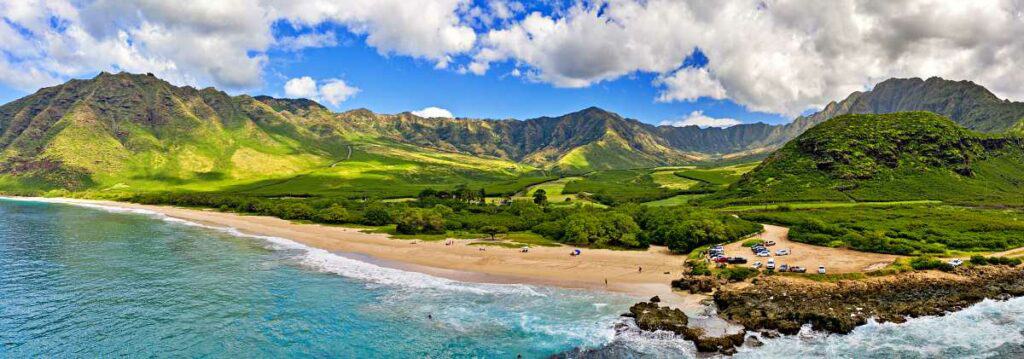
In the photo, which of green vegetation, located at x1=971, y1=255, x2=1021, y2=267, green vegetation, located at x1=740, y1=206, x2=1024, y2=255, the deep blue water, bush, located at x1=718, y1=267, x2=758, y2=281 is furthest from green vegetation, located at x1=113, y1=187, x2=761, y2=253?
green vegetation, located at x1=971, y1=255, x2=1021, y2=267

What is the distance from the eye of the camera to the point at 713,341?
5184 centimetres

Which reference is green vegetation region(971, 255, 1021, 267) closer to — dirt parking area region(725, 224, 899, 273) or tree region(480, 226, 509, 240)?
dirt parking area region(725, 224, 899, 273)

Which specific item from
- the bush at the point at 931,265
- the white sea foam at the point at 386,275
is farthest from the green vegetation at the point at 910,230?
the white sea foam at the point at 386,275

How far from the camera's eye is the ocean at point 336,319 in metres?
52.1

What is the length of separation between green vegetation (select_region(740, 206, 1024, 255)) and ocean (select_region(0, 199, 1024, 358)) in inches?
1160

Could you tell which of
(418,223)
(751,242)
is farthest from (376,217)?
(751,242)

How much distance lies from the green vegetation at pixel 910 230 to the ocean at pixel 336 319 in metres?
29.5

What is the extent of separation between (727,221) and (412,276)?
255ft

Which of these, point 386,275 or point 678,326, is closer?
point 678,326

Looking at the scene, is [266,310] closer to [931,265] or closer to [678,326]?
[678,326]

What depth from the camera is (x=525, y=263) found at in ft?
319

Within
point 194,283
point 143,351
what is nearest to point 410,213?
point 194,283

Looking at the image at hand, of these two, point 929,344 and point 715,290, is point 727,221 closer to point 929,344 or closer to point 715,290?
point 715,290

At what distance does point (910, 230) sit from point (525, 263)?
85.8m
